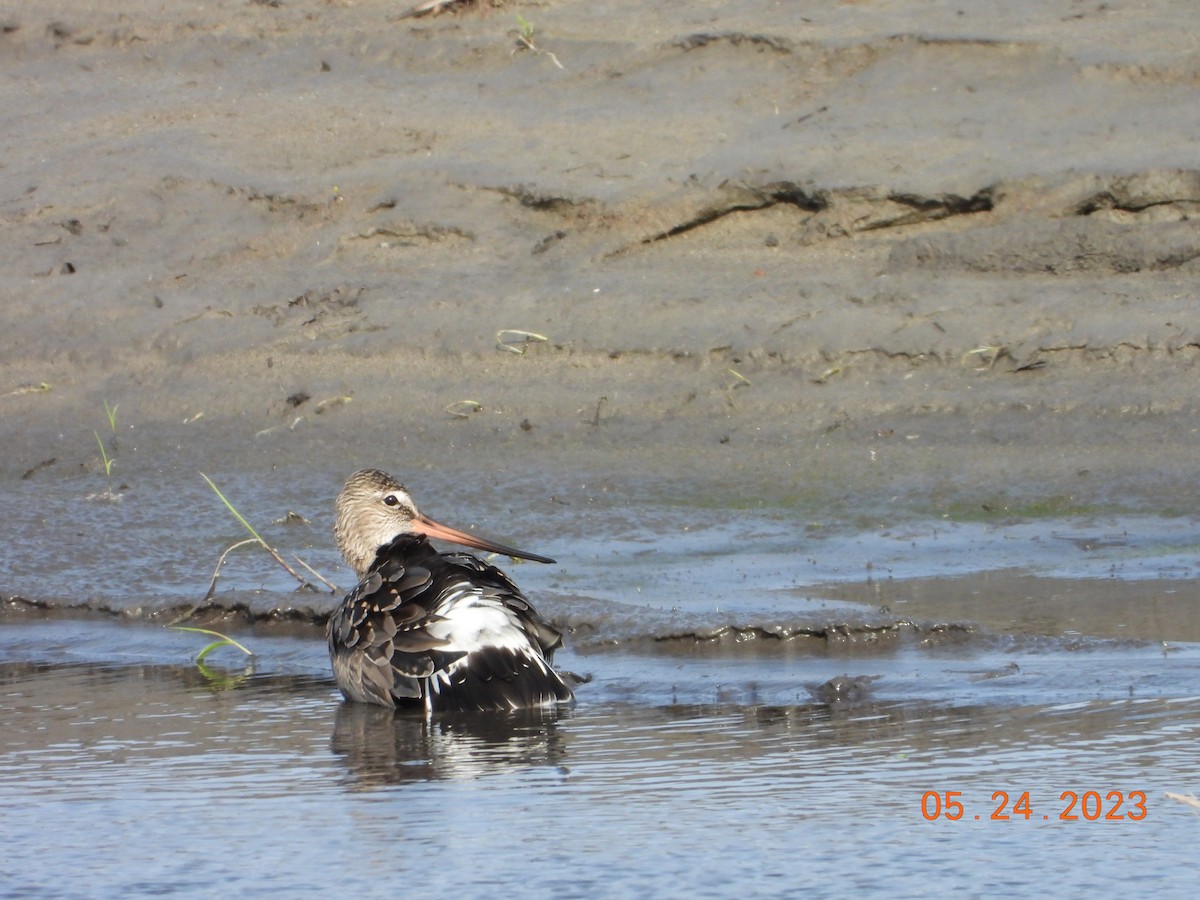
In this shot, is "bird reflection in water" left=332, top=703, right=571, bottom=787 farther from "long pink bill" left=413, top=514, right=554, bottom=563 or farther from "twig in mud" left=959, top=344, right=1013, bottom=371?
"twig in mud" left=959, top=344, right=1013, bottom=371

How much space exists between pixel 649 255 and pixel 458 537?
12.6 feet

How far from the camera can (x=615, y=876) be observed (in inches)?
153

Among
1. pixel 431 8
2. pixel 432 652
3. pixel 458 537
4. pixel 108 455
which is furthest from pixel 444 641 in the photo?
pixel 431 8

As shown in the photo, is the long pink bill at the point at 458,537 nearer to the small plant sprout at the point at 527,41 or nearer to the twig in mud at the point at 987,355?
the twig in mud at the point at 987,355

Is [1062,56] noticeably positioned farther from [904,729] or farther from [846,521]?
[904,729]

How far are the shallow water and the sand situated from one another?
99cm

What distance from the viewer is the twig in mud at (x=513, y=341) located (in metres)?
9.45

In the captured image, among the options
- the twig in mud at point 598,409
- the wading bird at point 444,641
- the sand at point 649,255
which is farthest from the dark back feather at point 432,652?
the twig in mud at point 598,409

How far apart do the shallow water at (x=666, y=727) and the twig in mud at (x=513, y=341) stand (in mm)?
1651

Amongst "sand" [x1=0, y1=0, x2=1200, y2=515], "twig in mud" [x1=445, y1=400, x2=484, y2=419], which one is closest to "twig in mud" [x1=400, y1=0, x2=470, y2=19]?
"sand" [x1=0, y1=0, x2=1200, y2=515]

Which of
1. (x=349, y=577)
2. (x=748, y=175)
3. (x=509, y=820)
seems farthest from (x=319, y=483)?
(x=509, y=820)

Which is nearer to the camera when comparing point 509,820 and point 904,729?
point 509,820

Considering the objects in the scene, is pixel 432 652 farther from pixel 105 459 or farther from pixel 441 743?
pixel 105 459

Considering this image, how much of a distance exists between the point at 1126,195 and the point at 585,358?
279cm
